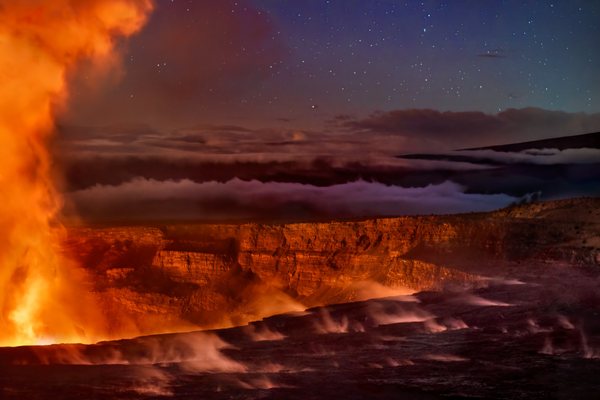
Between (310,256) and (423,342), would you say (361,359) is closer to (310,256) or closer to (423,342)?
(423,342)

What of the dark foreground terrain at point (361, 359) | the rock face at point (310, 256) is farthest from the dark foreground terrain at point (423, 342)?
the rock face at point (310, 256)

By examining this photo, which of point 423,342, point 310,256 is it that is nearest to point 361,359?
point 423,342

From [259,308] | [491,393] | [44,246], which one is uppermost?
[44,246]

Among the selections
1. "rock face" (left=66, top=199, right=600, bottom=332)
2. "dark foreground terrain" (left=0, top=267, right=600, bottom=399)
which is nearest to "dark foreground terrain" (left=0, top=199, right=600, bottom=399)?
"dark foreground terrain" (left=0, top=267, right=600, bottom=399)

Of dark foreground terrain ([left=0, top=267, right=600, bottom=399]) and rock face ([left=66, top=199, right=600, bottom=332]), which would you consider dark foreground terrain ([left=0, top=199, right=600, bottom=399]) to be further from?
rock face ([left=66, top=199, right=600, bottom=332])

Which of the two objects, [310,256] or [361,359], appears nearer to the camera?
[361,359]

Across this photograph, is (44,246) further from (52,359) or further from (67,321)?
(52,359)

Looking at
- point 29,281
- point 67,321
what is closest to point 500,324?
point 29,281

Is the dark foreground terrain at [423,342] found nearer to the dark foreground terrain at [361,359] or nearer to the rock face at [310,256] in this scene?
the dark foreground terrain at [361,359]
